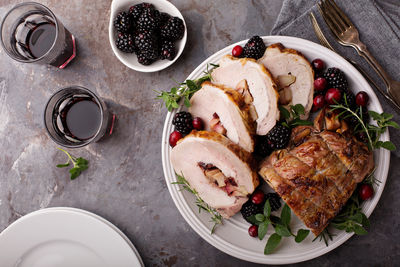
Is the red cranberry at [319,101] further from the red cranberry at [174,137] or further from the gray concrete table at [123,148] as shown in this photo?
the red cranberry at [174,137]

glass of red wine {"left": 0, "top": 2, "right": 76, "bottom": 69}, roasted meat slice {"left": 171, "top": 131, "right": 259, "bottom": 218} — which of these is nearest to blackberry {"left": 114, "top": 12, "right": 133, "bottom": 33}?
glass of red wine {"left": 0, "top": 2, "right": 76, "bottom": 69}

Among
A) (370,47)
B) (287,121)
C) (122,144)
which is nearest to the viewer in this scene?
(287,121)

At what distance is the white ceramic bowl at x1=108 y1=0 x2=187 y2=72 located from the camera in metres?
1.81

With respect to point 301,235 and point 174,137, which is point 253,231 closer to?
point 301,235

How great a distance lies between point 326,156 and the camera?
1482 mm

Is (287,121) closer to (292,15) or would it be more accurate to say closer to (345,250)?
(292,15)

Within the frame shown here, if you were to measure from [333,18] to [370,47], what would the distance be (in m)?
0.25

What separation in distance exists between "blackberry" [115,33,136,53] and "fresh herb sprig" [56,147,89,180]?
661mm

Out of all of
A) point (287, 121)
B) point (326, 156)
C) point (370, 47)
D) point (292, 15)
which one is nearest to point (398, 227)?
point (326, 156)

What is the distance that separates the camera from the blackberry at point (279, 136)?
1.53m

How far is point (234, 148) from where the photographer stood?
5.15ft

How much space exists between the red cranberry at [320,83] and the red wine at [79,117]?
1.13 meters

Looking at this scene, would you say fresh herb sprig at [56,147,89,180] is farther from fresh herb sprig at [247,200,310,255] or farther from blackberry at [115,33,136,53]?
fresh herb sprig at [247,200,310,255]

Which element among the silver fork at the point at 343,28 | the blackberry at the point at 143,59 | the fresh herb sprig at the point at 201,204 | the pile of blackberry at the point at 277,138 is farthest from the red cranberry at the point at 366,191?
the blackberry at the point at 143,59
